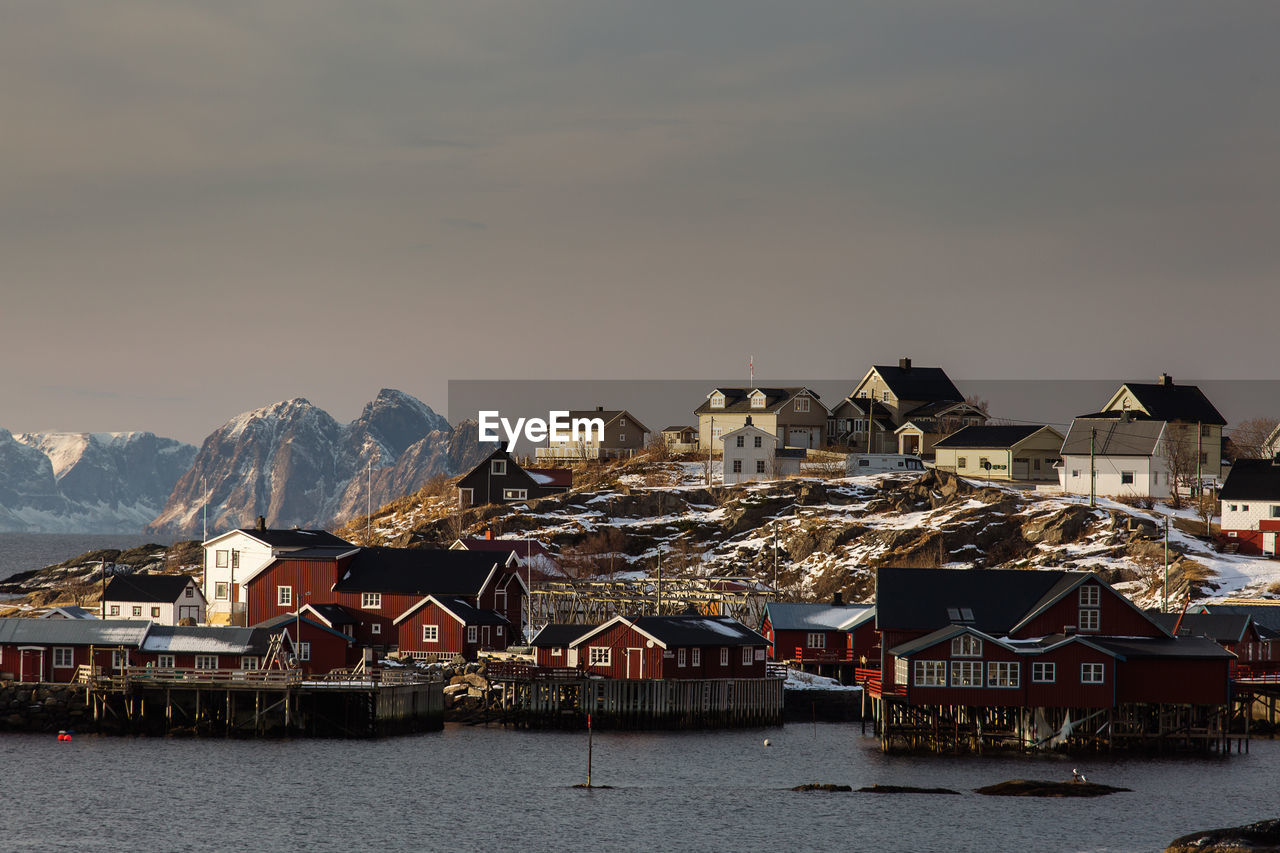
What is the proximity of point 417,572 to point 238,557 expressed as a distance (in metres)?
15.9

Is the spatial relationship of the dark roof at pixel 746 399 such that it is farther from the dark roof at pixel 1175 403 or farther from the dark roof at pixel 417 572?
the dark roof at pixel 417 572

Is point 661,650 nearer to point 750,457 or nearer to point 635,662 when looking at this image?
point 635,662

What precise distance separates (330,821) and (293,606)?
1642 inches

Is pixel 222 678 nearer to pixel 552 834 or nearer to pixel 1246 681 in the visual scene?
pixel 552 834

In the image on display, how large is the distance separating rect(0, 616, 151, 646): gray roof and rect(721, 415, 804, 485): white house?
70.5m

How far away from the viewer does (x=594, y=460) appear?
164m

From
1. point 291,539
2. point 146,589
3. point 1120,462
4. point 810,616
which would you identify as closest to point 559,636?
point 810,616

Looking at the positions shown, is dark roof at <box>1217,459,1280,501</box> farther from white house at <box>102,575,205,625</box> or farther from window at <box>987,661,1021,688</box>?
white house at <box>102,575,205,625</box>

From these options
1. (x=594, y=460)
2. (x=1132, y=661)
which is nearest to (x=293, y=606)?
(x=1132, y=661)

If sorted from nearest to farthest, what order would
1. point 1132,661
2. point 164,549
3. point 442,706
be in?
point 1132,661, point 442,706, point 164,549

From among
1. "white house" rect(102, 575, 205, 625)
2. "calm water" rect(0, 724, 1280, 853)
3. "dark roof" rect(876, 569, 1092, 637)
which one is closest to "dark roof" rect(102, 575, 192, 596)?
"white house" rect(102, 575, 205, 625)

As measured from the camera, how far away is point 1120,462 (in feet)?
410

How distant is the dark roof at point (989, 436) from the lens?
136 metres

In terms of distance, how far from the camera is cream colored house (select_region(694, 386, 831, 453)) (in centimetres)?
15200
